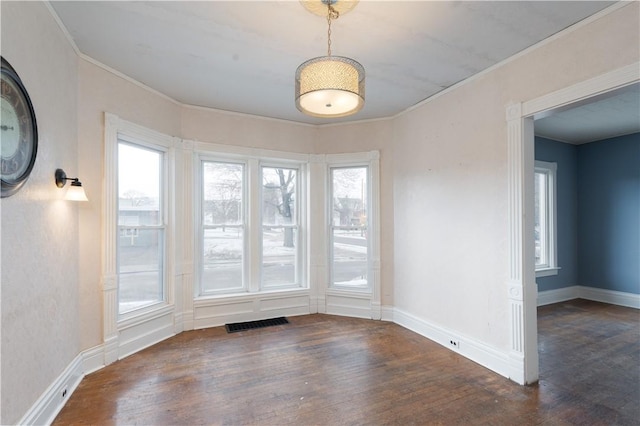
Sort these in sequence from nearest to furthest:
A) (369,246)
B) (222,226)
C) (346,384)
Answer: (346,384) < (222,226) < (369,246)

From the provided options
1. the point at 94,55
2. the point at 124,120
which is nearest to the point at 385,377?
the point at 124,120

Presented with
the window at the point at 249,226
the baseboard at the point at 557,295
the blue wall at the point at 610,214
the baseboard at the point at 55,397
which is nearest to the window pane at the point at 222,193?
the window at the point at 249,226

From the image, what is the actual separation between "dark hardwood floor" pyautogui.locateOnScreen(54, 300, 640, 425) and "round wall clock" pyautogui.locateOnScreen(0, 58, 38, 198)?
1.72m

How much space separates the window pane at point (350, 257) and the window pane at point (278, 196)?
0.77 m

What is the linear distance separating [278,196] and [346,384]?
278 cm

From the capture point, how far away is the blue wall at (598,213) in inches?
204

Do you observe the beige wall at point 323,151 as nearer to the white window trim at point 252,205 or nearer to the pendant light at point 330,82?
the white window trim at point 252,205

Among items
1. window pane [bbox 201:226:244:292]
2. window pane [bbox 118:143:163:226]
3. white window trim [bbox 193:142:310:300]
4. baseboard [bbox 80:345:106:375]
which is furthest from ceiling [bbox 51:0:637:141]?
baseboard [bbox 80:345:106:375]

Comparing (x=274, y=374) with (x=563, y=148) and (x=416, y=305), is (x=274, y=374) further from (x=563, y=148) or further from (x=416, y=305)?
(x=563, y=148)

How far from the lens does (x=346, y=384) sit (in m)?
2.73

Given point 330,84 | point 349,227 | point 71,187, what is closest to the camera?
point 330,84

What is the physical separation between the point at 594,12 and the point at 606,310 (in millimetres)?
4754

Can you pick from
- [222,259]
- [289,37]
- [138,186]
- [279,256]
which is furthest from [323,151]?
[138,186]

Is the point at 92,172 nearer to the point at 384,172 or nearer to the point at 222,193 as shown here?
the point at 222,193
